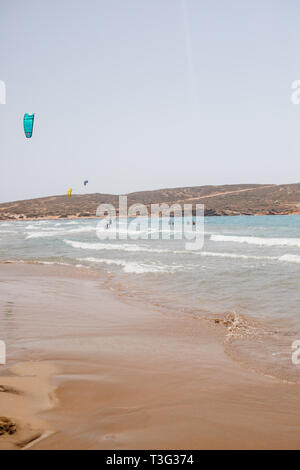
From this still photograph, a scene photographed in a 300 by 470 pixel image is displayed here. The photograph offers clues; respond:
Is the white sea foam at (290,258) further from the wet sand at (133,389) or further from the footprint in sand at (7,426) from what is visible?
the footprint in sand at (7,426)

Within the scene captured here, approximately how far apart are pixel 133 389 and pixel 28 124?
13749 mm

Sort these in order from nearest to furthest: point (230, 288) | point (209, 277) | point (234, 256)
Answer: point (230, 288) < point (209, 277) < point (234, 256)

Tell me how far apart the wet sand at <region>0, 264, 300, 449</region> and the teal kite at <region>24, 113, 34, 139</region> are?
977 centimetres

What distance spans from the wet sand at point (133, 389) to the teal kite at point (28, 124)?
9.77m

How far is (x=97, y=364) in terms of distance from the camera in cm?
487

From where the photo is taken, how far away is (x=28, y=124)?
592 inches

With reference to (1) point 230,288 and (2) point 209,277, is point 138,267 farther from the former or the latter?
(1) point 230,288

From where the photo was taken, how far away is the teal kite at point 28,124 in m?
15.0

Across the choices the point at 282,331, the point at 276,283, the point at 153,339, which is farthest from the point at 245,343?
the point at 276,283

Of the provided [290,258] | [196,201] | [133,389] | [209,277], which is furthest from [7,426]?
[196,201]

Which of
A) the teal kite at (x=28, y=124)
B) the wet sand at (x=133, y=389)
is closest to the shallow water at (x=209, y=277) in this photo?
the wet sand at (x=133, y=389)
